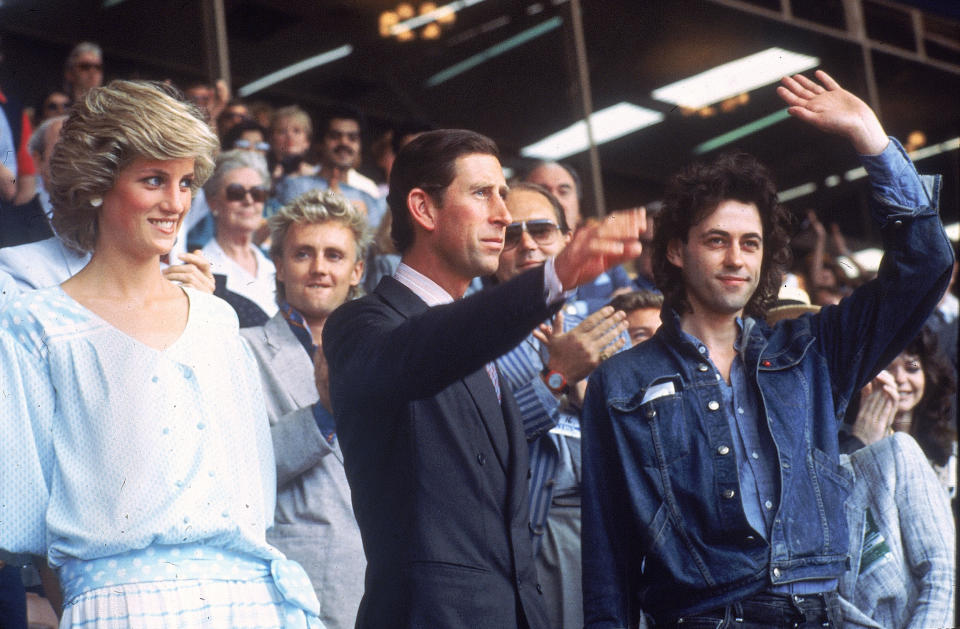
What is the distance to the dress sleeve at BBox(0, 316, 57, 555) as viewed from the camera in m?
2.34

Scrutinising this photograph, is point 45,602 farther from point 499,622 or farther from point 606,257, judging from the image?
point 606,257

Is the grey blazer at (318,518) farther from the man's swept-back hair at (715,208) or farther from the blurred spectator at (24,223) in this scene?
the blurred spectator at (24,223)

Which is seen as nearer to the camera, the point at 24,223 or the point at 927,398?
the point at 24,223

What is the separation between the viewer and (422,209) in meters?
2.89

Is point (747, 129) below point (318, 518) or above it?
above

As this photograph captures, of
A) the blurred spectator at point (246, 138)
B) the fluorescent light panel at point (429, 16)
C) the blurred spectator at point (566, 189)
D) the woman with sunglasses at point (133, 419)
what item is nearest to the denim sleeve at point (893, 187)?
the woman with sunglasses at point (133, 419)

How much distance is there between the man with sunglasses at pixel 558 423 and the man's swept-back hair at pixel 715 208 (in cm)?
26

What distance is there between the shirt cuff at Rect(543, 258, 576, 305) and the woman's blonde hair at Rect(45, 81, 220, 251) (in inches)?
40.2

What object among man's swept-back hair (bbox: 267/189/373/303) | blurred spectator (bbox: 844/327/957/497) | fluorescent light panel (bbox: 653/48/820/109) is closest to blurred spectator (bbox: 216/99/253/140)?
man's swept-back hair (bbox: 267/189/373/303)

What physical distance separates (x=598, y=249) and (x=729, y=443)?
115cm


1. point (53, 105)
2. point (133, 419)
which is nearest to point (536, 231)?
point (133, 419)

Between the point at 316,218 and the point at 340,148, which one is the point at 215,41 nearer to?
the point at 340,148

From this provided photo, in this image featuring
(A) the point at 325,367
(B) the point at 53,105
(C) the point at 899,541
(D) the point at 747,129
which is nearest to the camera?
(A) the point at 325,367

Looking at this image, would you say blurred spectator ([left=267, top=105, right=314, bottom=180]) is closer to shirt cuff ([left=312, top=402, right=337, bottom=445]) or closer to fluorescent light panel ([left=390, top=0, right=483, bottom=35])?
shirt cuff ([left=312, top=402, right=337, bottom=445])
